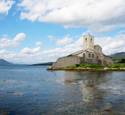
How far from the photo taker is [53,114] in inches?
1089

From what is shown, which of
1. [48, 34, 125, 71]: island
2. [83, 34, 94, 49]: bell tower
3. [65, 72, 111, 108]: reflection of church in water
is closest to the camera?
[65, 72, 111, 108]: reflection of church in water

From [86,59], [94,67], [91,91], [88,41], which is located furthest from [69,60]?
[91,91]

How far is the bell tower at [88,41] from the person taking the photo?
170375 mm

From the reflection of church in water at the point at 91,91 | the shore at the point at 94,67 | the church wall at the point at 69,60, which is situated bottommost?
the reflection of church in water at the point at 91,91

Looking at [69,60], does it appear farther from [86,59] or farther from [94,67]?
[94,67]

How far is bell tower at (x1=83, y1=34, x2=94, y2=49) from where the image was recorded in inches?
6708

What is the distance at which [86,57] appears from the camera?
164875mm

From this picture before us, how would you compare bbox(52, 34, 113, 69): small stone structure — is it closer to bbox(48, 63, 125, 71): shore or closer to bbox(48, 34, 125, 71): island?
bbox(48, 34, 125, 71): island

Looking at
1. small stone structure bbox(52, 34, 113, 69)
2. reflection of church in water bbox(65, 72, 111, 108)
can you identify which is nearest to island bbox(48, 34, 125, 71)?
small stone structure bbox(52, 34, 113, 69)

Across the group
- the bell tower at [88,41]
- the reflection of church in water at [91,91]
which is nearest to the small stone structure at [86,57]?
the bell tower at [88,41]

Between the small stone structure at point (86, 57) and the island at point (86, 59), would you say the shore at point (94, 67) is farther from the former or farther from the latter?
the small stone structure at point (86, 57)

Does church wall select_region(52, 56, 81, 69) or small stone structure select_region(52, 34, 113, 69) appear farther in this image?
small stone structure select_region(52, 34, 113, 69)

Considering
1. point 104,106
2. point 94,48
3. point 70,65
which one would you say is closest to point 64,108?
point 104,106

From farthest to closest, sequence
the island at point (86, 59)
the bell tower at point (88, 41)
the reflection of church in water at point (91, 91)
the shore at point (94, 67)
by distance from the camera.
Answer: the bell tower at point (88, 41) < the island at point (86, 59) < the shore at point (94, 67) < the reflection of church in water at point (91, 91)
